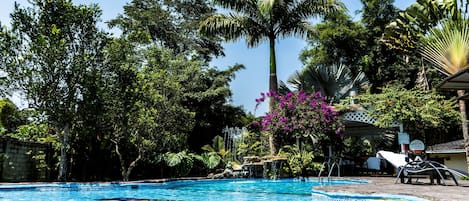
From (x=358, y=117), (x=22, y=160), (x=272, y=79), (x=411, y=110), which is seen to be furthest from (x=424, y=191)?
(x=22, y=160)

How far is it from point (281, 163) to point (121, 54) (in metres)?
7.65

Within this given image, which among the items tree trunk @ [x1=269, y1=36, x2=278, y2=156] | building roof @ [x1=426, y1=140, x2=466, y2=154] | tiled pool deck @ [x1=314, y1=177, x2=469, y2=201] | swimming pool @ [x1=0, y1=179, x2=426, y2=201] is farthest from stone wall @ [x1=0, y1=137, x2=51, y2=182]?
building roof @ [x1=426, y1=140, x2=466, y2=154]

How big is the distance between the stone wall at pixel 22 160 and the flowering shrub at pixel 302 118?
864 cm

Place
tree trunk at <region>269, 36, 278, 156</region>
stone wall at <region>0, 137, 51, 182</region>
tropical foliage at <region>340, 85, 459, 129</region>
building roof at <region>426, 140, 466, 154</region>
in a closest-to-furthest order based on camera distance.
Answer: stone wall at <region>0, 137, 51, 182</region>
tropical foliage at <region>340, 85, 459, 129</region>
building roof at <region>426, 140, 466, 154</region>
tree trunk at <region>269, 36, 278, 156</region>

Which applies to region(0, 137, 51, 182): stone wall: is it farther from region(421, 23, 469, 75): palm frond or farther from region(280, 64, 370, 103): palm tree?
region(421, 23, 469, 75): palm frond

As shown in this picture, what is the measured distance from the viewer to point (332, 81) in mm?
19406

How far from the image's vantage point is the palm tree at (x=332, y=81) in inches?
758

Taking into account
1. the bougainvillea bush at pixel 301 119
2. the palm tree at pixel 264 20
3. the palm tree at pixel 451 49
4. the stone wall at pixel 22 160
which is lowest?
the stone wall at pixel 22 160

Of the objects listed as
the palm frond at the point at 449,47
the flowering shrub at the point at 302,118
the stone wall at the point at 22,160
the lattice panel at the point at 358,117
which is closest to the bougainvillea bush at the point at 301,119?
the flowering shrub at the point at 302,118

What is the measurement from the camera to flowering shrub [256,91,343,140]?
49.0 feet

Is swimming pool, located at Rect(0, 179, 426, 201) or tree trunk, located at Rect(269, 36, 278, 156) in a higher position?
tree trunk, located at Rect(269, 36, 278, 156)

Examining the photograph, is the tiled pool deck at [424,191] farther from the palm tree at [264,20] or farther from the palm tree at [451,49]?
the palm tree at [264,20]

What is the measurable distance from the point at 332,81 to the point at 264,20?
492 cm

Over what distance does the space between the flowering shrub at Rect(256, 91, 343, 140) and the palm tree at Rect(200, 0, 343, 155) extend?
9.37 ft
